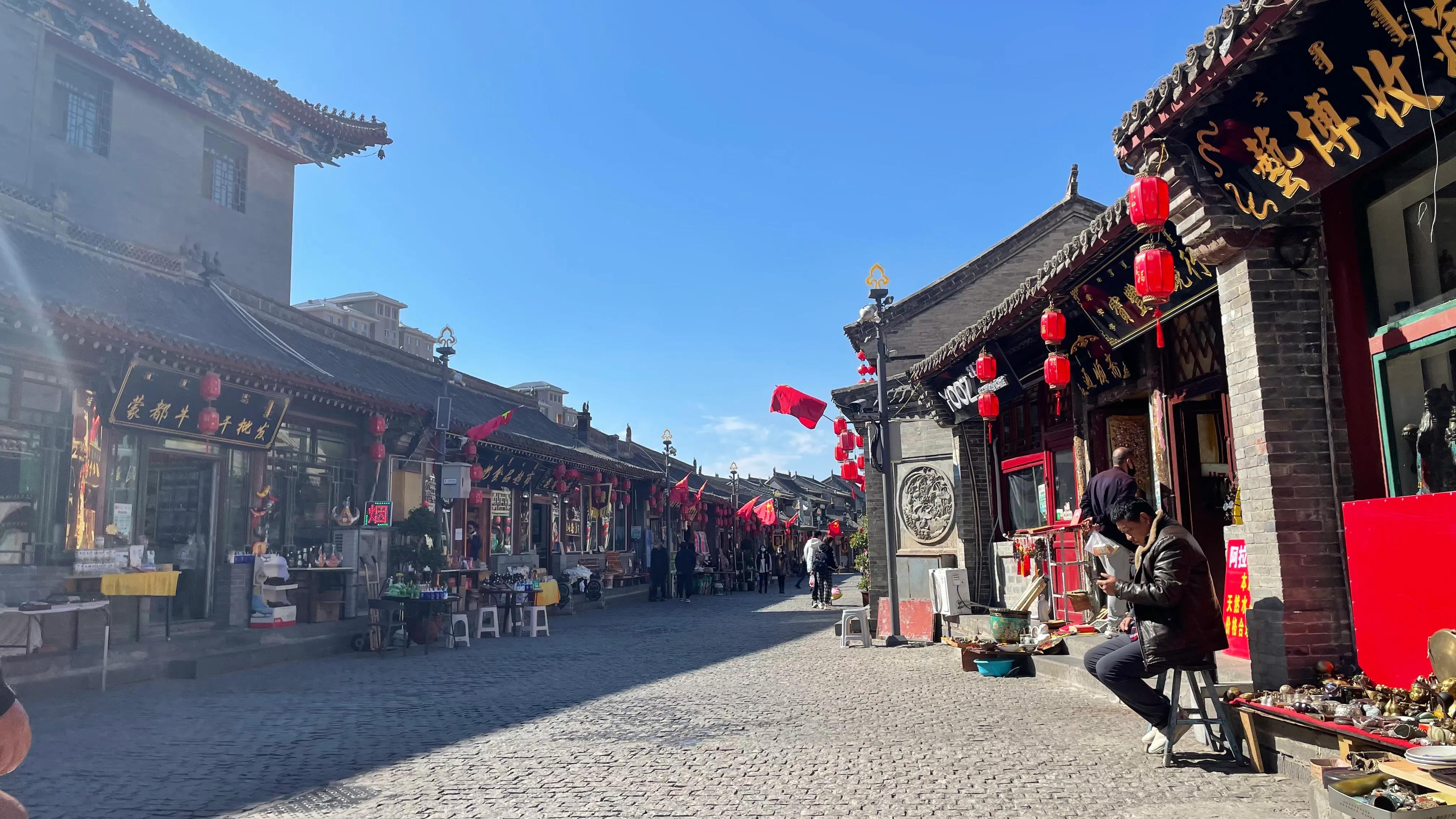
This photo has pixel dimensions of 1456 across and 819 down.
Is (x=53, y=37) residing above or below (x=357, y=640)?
above

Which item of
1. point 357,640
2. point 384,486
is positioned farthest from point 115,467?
point 384,486

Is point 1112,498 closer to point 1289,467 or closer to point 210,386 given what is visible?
point 1289,467

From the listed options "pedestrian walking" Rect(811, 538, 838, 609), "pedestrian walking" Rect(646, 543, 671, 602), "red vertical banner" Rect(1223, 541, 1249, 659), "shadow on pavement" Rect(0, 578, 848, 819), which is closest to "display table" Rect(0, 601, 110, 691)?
"shadow on pavement" Rect(0, 578, 848, 819)

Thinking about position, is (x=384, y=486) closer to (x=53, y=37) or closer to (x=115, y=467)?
(x=115, y=467)

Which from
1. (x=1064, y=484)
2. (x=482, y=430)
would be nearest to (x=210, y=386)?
(x=482, y=430)

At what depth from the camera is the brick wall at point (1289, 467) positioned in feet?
17.7

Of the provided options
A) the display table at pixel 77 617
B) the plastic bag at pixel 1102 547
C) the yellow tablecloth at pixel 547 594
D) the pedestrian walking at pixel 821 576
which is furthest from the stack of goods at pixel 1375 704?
the pedestrian walking at pixel 821 576

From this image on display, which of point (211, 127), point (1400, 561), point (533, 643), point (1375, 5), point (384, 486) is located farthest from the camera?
point (211, 127)

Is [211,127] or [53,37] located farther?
[211,127]

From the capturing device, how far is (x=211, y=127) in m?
19.1

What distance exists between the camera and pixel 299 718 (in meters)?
7.51

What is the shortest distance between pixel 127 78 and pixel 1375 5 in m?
19.4

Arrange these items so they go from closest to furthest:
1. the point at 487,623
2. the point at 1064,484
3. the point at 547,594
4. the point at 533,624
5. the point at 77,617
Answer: the point at 77,617 → the point at 1064,484 → the point at 533,624 → the point at 487,623 → the point at 547,594

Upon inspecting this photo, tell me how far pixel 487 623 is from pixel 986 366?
366 inches
